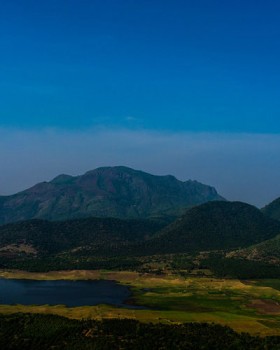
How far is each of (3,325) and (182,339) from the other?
49.1m

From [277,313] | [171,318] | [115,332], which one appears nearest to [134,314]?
[171,318]

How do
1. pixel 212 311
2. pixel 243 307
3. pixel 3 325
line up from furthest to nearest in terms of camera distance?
pixel 243 307 → pixel 212 311 → pixel 3 325

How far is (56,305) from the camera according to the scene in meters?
184

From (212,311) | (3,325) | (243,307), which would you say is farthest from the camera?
(243,307)

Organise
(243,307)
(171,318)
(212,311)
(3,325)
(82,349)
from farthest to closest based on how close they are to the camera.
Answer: (243,307) < (212,311) < (171,318) < (3,325) < (82,349)

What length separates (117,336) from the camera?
430ft

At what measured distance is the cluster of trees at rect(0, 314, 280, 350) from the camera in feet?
413

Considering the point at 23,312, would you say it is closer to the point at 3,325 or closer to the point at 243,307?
the point at 3,325

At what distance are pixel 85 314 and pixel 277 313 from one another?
6854cm

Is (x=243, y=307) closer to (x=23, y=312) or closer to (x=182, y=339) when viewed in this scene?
(x=182, y=339)

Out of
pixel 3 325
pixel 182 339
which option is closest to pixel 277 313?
pixel 182 339

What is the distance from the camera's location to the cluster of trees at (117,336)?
126000 millimetres

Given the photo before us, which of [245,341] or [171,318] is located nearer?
[245,341]

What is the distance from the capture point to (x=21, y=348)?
4951 inches
